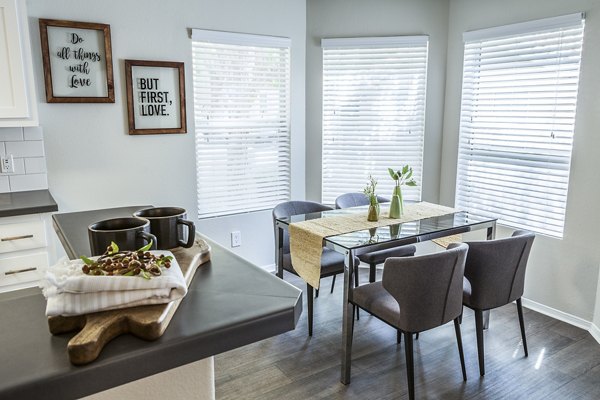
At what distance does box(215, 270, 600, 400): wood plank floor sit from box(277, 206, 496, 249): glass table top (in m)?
0.77

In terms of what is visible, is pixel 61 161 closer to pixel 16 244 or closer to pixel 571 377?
pixel 16 244

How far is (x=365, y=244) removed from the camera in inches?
101

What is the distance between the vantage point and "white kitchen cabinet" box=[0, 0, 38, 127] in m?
2.60

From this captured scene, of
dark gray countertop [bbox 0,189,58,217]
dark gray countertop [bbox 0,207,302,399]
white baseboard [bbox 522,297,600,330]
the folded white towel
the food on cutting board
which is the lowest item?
white baseboard [bbox 522,297,600,330]

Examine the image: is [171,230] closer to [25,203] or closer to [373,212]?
[25,203]

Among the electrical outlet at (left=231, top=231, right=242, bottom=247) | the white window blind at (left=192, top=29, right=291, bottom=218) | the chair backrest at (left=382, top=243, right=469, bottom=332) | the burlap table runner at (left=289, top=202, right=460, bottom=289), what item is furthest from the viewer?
the electrical outlet at (left=231, top=231, right=242, bottom=247)

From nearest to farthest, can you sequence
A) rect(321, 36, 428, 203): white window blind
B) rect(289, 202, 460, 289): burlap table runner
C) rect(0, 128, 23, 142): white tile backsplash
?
rect(289, 202, 460, 289): burlap table runner → rect(0, 128, 23, 142): white tile backsplash → rect(321, 36, 428, 203): white window blind

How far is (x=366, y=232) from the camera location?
9.26 feet

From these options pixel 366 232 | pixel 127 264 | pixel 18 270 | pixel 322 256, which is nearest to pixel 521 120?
pixel 366 232

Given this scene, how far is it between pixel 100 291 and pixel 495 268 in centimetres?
230

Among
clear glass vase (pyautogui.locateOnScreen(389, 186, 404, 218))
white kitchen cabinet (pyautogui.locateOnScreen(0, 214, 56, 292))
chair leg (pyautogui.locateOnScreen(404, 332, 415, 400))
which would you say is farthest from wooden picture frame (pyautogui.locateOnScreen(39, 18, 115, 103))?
chair leg (pyautogui.locateOnScreen(404, 332, 415, 400))

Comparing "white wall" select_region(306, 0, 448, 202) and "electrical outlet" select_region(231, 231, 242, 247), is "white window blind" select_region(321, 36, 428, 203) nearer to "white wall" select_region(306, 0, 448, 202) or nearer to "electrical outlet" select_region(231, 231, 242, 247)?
"white wall" select_region(306, 0, 448, 202)

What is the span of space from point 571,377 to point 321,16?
342 cm

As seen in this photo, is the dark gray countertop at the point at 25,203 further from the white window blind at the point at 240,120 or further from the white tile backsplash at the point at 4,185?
the white window blind at the point at 240,120
